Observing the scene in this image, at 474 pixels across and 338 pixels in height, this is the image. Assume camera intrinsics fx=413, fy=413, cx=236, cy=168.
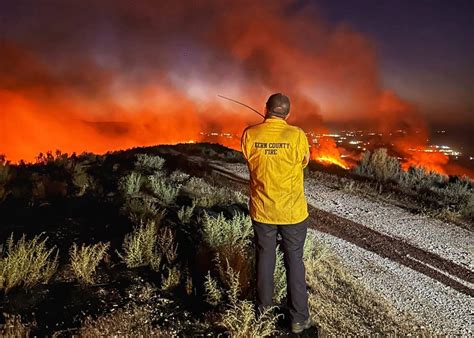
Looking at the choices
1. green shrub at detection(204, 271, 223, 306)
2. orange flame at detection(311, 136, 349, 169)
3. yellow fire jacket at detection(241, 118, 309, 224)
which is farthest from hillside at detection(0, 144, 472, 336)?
orange flame at detection(311, 136, 349, 169)

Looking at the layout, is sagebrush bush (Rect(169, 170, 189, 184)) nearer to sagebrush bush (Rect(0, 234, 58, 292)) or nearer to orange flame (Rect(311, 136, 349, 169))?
sagebrush bush (Rect(0, 234, 58, 292))

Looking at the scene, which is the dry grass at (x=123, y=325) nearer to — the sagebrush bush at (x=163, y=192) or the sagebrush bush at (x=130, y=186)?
the sagebrush bush at (x=163, y=192)

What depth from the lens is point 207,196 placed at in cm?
966

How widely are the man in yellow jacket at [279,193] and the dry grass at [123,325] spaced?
47.8 inches

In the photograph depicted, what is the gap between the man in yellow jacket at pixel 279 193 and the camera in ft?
13.3

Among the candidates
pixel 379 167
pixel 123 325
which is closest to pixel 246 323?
pixel 123 325

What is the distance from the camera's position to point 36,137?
32.2 meters

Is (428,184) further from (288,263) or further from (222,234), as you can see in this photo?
(288,263)

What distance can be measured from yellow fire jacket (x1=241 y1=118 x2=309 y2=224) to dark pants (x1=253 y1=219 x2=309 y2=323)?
125mm

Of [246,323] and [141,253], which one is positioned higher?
[141,253]

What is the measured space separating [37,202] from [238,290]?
550 centimetres

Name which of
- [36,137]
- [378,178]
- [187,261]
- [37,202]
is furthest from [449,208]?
[36,137]

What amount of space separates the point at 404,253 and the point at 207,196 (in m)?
4.46

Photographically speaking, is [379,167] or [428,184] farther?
[379,167]
